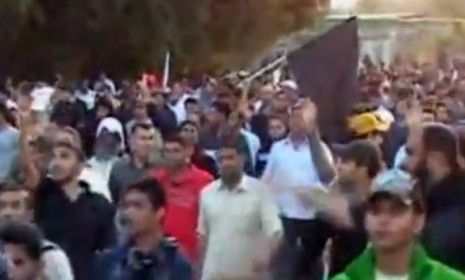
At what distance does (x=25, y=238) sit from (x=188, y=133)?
4932mm

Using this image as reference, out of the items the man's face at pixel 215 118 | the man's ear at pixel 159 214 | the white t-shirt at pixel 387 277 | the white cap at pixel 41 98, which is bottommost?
the white cap at pixel 41 98

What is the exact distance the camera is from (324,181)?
10188 millimetres

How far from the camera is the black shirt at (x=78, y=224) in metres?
9.44

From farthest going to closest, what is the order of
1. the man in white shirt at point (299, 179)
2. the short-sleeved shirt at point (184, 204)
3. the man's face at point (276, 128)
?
1. the man's face at point (276, 128)
2. the short-sleeved shirt at point (184, 204)
3. the man in white shirt at point (299, 179)

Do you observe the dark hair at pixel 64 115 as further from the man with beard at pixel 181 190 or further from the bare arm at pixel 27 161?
the man with beard at pixel 181 190

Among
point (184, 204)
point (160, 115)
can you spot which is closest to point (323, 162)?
point (184, 204)

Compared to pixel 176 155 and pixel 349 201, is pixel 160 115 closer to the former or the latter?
pixel 176 155

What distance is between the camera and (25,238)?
23.3 ft

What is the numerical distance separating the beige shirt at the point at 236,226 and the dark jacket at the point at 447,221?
1.33 m

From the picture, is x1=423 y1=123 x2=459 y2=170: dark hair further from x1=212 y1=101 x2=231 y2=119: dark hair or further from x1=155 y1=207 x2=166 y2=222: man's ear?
x1=212 y1=101 x2=231 y2=119: dark hair

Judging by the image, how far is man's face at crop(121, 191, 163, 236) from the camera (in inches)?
306

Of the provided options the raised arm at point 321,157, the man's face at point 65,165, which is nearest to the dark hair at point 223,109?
the raised arm at point 321,157

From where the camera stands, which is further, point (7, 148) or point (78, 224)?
point (7, 148)

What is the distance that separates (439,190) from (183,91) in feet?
62.0
